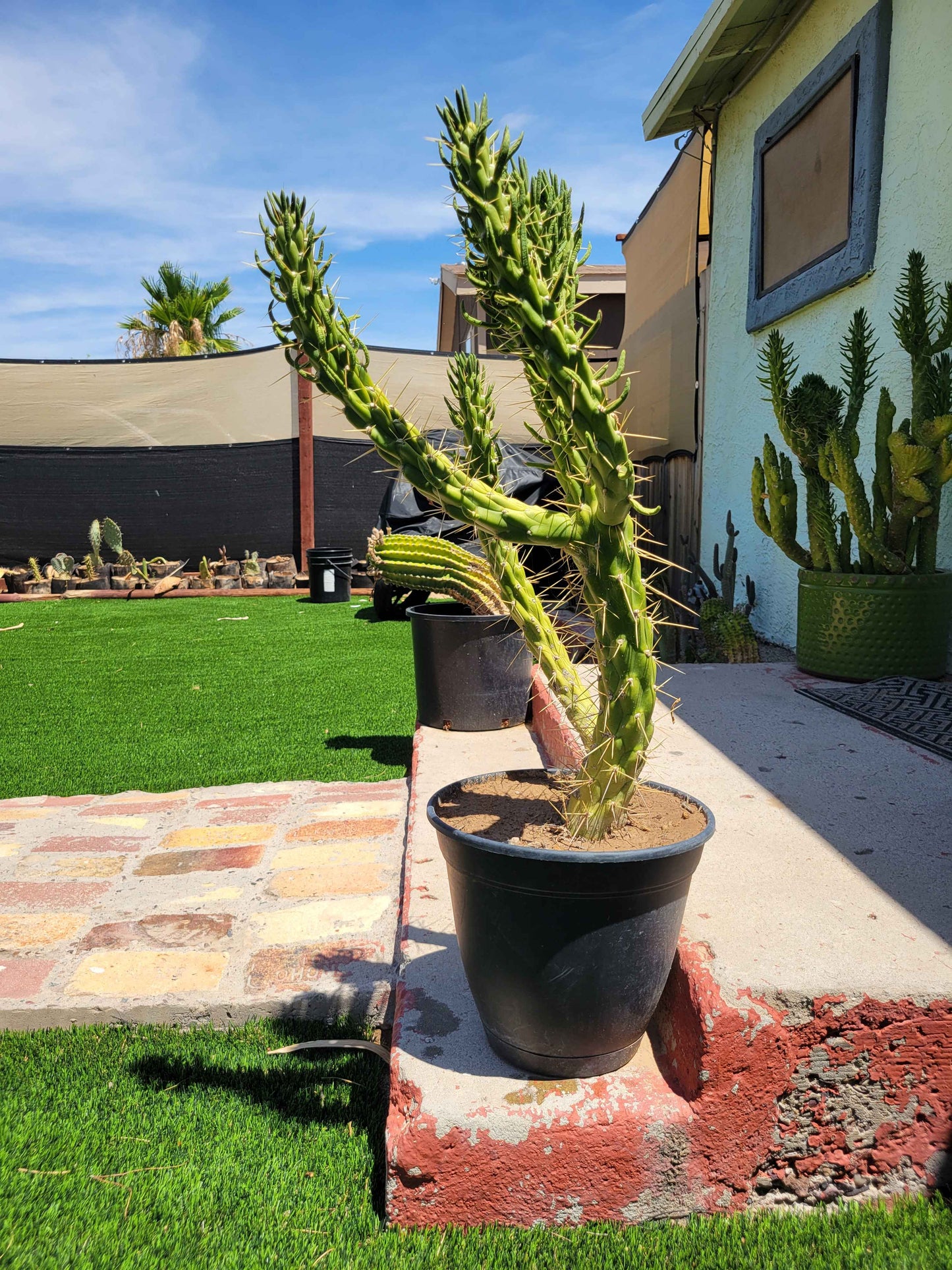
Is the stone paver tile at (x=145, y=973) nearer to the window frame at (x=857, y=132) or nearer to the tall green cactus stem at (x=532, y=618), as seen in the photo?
the tall green cactus stem at (x=532, y=618)

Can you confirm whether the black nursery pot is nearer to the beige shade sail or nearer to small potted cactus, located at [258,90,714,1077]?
small potted cactus, located at [258,90,714,1077]

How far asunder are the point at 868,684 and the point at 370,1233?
3364mm

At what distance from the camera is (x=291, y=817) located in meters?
3.64

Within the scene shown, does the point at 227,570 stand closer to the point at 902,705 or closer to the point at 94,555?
the point at 94,555

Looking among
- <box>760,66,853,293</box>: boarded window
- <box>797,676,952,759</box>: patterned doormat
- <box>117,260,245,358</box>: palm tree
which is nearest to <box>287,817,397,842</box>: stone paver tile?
<box>797,676,952,759</box>: patterned doormat

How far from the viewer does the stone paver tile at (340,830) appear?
3.41 m

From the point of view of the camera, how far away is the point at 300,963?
245 centimetres

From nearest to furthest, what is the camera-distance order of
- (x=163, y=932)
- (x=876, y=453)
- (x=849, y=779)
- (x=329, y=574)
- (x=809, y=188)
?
(x=163, y=932) < (x=849, y=779) < (x=876, y=453) < (x=809, y=188) < (x=329, y=574)

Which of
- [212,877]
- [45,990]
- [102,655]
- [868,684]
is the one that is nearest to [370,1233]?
[45,990]

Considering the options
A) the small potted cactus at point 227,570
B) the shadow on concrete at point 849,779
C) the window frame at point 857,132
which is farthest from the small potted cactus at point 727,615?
the small potted cactus at point 227,570

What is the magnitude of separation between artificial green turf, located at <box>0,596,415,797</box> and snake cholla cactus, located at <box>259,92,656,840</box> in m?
2.67

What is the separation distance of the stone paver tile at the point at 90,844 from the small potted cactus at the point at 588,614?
83.6 inches

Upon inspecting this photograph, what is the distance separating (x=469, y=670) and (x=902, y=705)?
1.92 metres

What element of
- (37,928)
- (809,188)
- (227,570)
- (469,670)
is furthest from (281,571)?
(37,928)
